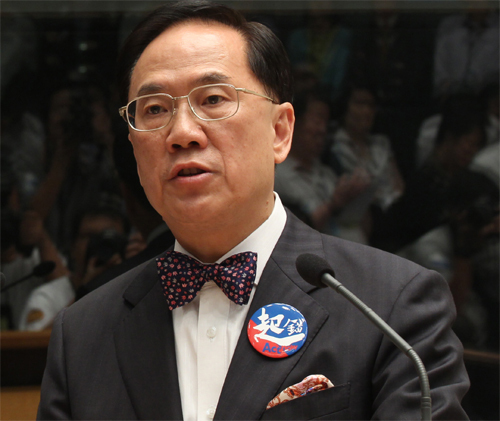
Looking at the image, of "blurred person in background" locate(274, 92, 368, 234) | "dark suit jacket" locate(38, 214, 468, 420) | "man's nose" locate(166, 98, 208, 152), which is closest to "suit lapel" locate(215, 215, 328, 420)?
"dark suit jacket" locate(38, 214, 468, 420)

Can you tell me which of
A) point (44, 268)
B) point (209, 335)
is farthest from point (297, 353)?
point (44, 268)

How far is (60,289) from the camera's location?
8.60ft

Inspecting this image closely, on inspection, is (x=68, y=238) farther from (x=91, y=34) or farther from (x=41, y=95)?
(x=91, y=34)

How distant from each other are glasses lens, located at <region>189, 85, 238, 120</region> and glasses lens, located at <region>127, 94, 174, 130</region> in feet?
0.24

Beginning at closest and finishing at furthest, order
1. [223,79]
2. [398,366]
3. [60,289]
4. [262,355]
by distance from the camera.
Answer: [398,366], [262,355], [223,79], [60,289]

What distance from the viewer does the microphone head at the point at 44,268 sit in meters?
2.63

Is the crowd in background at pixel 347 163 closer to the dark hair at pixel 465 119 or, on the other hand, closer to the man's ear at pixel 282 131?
the dark hair at pixel 465 119

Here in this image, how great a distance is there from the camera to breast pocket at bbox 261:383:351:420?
1472mm

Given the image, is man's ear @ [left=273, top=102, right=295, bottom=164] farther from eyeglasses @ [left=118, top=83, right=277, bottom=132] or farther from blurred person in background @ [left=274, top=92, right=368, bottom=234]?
Answer: blurred person in background @ [left=274, top=92, right=368, bottom=234]

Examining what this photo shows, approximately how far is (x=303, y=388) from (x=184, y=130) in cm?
71

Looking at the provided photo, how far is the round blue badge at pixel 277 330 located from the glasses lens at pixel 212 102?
52 centimetres

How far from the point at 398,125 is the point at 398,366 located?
4.67ft

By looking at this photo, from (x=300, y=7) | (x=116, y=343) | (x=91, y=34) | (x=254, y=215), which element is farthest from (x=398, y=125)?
(x=116, y=343)

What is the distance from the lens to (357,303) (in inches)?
49.7
